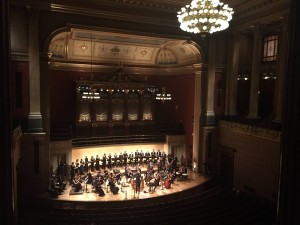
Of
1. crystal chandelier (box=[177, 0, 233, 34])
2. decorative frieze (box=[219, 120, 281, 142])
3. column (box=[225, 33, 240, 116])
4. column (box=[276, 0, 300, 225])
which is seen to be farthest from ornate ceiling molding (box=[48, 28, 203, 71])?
column (box=[276, 0, 300, 225])

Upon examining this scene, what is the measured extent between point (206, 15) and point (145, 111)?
39.5ft

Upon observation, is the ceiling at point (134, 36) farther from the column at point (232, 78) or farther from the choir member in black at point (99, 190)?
the choir member in black at point (99, 190)

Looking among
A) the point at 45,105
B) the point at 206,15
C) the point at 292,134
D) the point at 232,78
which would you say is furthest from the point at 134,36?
the point at 292,134

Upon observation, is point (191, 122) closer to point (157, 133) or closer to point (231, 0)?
point (157, 133)

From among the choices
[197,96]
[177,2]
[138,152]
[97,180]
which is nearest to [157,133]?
[138,152]

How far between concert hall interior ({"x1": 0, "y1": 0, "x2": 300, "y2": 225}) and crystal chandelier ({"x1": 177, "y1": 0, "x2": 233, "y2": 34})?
0.04 metres

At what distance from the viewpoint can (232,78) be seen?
15297 millimetres

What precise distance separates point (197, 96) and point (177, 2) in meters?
5.48

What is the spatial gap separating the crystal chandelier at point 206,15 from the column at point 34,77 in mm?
7358

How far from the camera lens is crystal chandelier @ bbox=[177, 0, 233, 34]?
7238 millimetres

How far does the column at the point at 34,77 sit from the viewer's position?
11.6 metres

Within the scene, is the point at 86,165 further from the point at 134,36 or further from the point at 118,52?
the point at 118,52

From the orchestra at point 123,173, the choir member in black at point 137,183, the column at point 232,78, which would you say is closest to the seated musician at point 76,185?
the orchestra at point 123,173

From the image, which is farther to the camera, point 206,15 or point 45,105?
point 45,105
